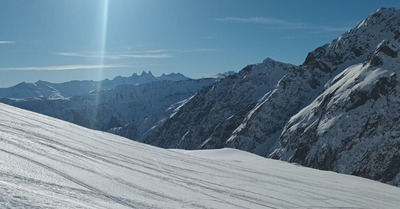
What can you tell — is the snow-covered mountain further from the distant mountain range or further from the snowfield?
the snowfield

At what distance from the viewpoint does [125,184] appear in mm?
11633

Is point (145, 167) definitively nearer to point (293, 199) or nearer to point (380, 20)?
point (293, 199)

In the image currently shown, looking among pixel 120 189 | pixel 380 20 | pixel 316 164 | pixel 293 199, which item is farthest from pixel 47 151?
pixel 380 20

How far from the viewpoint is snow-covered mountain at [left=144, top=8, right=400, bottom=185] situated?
7162 cm

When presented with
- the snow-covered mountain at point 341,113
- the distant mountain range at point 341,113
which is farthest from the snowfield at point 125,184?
the distant mountain range at point 341,113

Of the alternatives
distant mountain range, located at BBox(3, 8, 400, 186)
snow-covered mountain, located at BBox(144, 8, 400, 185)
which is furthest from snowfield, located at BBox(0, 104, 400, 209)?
distant mountain range, located at BBox(3, 8, 400, 186)

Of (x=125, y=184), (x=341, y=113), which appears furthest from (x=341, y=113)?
(x=125, y=184)

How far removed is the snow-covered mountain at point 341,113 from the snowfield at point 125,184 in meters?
55.0

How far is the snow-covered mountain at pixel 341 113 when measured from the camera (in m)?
71.6

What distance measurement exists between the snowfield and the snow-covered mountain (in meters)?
55.0

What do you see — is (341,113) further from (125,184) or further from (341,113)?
(125,184)

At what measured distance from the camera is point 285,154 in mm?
93625

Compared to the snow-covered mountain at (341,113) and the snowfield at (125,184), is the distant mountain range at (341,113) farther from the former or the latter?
the snowfield at (125,184)

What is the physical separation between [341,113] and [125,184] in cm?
8429
